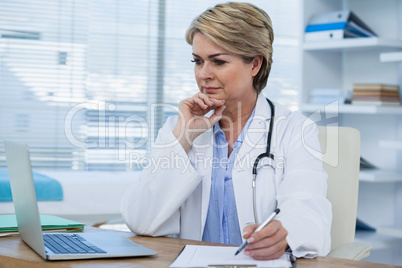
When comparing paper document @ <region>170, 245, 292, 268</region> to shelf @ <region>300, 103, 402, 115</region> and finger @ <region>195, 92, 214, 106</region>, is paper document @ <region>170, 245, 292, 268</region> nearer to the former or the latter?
finger @ <region>195, 92, 214, 106</region>

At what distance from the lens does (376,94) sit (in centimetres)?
276

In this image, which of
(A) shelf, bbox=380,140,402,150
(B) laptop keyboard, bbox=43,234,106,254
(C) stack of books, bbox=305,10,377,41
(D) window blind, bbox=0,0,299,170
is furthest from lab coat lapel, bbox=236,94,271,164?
(D) window blind, bbox=0,0,299,170

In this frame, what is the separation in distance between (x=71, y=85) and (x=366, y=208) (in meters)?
2.19

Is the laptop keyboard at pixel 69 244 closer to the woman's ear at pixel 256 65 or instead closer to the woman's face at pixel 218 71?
the woman's face at pixel 218 71

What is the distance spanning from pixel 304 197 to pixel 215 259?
1.29 ft

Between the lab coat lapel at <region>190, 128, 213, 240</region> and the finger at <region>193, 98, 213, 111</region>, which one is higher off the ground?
the finger at <region>193, 98, 213, 111</region>

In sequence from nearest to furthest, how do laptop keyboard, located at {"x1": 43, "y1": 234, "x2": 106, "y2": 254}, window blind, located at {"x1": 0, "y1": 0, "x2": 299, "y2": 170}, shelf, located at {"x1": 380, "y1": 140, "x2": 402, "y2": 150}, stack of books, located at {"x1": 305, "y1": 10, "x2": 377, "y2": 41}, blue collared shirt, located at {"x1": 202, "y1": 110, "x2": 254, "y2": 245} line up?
laptop keyboard, located at {"x1": 43, "y1": 234, "x2": 106, "y2": 254}
blue collared shirt, located at {"x1": 202, "y1": 110, "x2": 254, "y2": 245}
shelf, located at {"x1": 380, "y1": 140, "x2": 402, "y2": 150}
stack of books, located at {"x1": 305, "y1": 10, "x2": 377, "y2": 41}
window blind, located at {"x1": 0, "y1": 0, "x2": 299, "y2": 170}

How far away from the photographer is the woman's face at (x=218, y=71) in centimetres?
168

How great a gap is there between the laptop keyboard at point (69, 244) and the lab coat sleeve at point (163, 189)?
237 millimetres

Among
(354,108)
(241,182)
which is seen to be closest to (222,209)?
(241,182)

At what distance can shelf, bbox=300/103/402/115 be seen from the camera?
2.71 meters

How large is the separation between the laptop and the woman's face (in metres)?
0.62

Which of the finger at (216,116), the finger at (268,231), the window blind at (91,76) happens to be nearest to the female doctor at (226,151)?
the finger at (216,116)

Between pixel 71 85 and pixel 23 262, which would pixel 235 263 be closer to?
pixel 23 262
